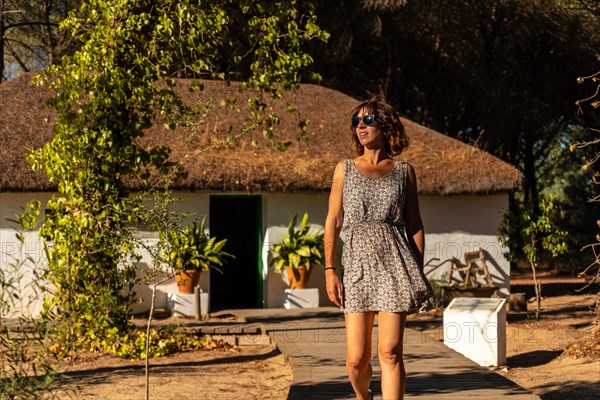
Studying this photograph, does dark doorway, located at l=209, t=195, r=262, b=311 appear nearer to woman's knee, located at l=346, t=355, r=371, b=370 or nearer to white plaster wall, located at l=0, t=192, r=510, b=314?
white plaster wall, located at l=0, t=192, r=510, b=314

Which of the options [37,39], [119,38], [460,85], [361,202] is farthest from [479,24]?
[361,202]

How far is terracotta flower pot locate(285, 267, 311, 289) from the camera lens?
50.2 feet

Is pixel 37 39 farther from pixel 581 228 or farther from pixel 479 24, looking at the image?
pixel 581 228

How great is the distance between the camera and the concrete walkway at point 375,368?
25.0ft

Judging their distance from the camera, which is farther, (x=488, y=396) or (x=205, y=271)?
(x=205, y=271)

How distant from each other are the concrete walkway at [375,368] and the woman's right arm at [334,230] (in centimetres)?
221

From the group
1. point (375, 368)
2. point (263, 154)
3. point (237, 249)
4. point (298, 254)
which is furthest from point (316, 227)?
point (375, 368)

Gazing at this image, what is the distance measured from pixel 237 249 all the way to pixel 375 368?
8.44 metres

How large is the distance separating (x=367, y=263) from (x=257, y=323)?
812 centimetres

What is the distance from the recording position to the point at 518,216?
1623 centimetres

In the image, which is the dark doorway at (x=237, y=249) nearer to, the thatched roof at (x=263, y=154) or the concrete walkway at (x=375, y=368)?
the thatched roof at (x=263, y=154)

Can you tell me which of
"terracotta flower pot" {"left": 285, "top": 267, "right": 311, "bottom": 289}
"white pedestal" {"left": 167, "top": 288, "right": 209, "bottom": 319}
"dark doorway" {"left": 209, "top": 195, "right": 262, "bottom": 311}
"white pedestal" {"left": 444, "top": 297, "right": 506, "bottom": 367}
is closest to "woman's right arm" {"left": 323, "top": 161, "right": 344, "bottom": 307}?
"white pedestal" {"left": 444, "top": 297, "right": 506, "bottom": 367}

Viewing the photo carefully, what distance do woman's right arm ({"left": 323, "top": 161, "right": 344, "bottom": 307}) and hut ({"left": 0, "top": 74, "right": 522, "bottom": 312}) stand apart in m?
9.27

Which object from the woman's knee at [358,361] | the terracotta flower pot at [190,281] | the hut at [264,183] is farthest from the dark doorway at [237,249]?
the woman's knee at [358,361]
